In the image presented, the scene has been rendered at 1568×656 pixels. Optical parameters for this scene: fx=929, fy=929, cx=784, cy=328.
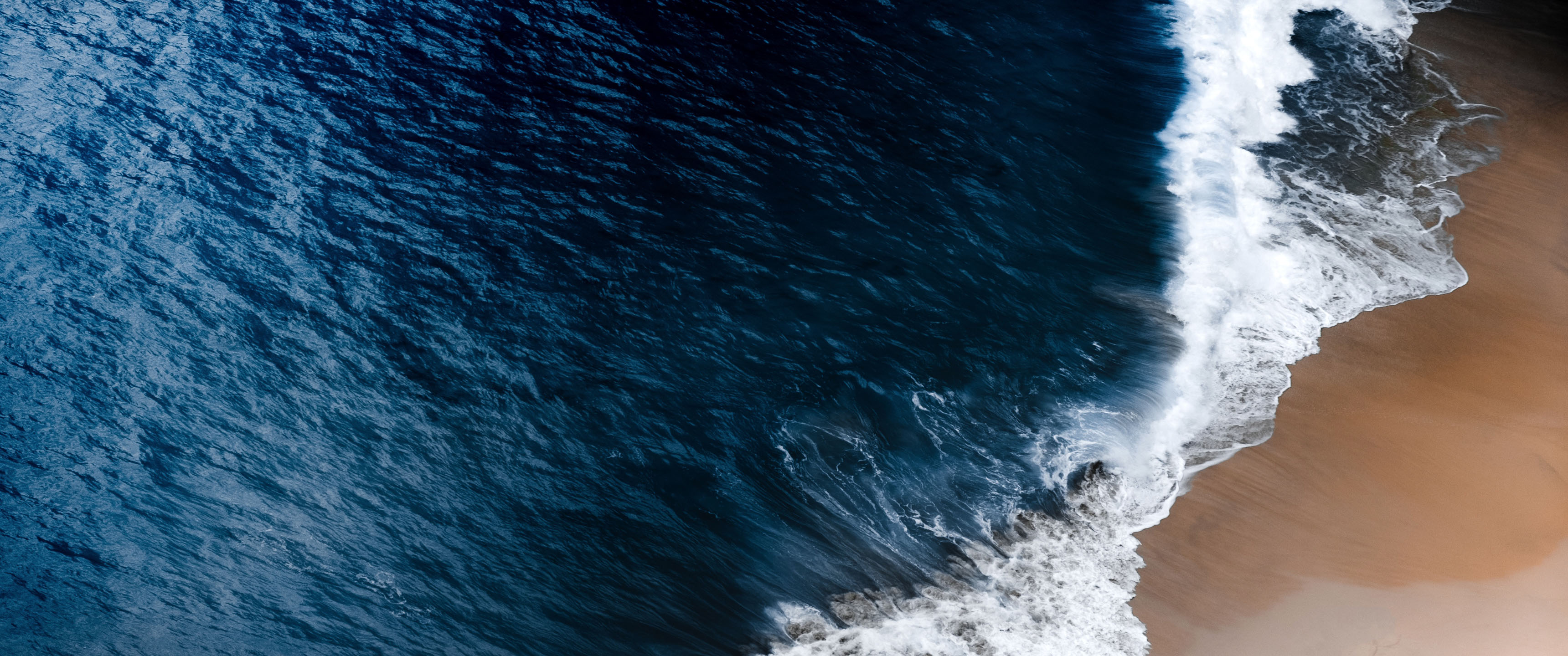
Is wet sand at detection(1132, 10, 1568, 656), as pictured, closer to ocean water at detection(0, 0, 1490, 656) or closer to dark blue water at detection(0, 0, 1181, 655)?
ocean water at detection(0, 0, 1490, 656)

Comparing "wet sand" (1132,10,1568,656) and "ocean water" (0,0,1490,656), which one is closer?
"wet sand" (1132,10,1568,656)

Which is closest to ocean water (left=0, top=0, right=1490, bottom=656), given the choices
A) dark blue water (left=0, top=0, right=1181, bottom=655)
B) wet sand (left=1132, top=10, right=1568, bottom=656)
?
dark blue water (left=0, top=0, right=1181, bottom=655)

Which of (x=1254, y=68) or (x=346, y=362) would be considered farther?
(x=1254, y=68)

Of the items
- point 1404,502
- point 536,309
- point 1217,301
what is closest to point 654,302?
point 536,309

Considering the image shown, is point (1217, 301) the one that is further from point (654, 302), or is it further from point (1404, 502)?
point (654, 302)

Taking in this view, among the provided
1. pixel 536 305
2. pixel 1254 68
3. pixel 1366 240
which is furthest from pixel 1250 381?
pixel 536 305

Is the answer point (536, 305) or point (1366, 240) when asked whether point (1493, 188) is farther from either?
point (536, 305)
